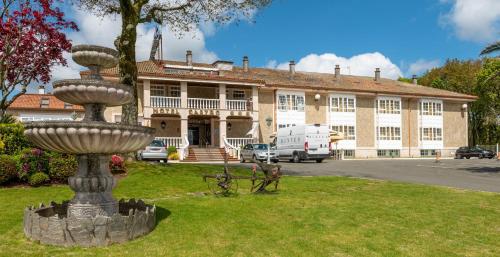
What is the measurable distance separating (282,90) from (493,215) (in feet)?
98.1

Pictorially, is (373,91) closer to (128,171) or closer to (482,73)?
(482,73)

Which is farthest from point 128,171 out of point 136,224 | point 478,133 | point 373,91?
point 478,133

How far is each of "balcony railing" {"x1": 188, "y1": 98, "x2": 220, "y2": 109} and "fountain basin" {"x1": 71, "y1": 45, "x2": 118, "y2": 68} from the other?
27240mm

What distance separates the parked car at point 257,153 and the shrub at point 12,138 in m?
16.9

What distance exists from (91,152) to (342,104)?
36.5 m

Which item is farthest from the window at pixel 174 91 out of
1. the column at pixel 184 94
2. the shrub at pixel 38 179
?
the shrub at pixel 38 179

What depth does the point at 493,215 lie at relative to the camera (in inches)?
343

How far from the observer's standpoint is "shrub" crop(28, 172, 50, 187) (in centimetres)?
1236

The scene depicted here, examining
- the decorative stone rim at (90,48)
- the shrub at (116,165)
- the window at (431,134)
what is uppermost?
the decorative stone rim at (90,48)

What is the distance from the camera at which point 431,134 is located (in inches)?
1770

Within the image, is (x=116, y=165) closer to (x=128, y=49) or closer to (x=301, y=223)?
(x=128, y=49)

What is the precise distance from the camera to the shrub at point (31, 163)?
12.6 m

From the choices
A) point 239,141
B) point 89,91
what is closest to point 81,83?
point 89,91

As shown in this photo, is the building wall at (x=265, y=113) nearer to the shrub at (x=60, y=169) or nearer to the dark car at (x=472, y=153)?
the dark car at (x=472, y=153)
